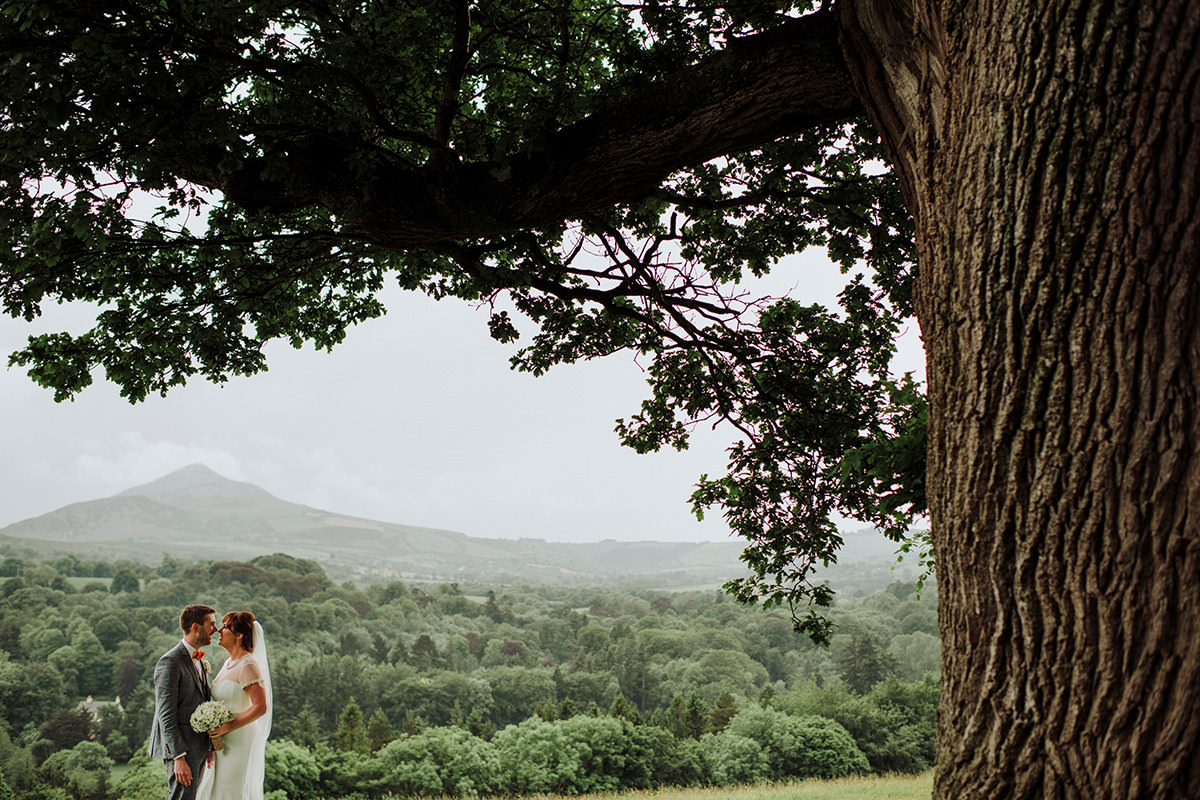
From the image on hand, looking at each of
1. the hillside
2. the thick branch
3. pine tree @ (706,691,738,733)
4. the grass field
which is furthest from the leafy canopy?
the hillside

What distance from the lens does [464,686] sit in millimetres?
60688

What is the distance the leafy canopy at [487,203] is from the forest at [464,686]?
22.0 m

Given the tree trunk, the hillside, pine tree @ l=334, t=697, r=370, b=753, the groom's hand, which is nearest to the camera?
the tree trunk

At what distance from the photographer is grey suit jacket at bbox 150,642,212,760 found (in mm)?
5445

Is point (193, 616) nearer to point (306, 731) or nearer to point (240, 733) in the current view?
point (240, 733)

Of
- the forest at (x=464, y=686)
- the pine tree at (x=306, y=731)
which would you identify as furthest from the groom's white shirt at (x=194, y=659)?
the pine tree at (x=306, y=731)

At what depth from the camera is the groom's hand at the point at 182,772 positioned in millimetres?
5410

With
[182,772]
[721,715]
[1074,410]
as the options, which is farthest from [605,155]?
[721,715]

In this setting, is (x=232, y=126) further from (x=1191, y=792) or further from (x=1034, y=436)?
(x=1191, y=792)

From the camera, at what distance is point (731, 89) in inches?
139

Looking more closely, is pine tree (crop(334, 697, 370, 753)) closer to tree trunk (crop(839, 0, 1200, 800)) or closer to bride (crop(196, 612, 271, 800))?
bride (crop(196, 612, 271, 800))

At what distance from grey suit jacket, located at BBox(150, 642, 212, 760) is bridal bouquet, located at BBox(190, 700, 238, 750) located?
0.09 m

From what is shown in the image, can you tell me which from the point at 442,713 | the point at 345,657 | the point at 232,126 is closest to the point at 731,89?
the point at 232,126

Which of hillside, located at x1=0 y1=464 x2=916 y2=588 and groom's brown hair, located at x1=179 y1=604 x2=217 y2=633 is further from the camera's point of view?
hillside, located at x1=0 y1=464 x2=916 y2=588
